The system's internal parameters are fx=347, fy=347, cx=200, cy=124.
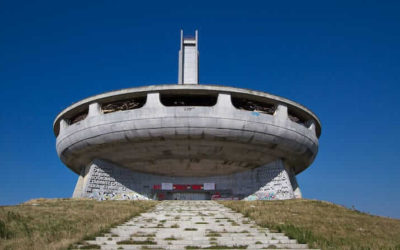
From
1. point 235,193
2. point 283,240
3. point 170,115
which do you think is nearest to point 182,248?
point 283,240

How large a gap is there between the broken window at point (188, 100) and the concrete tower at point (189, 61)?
947 cm

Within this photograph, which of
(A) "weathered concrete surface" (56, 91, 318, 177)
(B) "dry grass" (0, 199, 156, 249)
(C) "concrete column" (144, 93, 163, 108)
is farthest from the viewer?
(C) "concrete column" (144, 93, 163, 108)

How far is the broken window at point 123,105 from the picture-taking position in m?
24.6

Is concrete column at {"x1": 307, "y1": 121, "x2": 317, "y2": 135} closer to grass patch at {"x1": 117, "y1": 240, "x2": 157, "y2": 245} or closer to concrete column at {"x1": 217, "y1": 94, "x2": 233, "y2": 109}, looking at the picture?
concrete column at {"x1": 217, "y1": 94, "x2": 233, "y2": 109}

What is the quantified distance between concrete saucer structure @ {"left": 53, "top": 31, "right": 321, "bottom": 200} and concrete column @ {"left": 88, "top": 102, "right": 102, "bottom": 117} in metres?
0.07

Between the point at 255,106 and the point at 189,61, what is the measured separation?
1278cm

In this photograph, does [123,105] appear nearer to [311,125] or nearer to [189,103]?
[189,103]

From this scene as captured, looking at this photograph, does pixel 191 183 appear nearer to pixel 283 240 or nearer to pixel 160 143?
pixel 160 143

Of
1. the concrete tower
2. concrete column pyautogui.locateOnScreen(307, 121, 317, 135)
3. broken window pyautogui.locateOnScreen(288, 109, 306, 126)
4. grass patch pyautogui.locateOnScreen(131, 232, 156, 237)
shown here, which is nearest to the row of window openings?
broken window pyautogui.locateOnScreen(288, 109, 306, 126)

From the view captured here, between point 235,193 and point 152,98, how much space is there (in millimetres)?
11430

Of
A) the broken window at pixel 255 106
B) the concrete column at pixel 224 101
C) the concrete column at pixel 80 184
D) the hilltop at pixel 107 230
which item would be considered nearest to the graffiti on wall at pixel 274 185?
the broken window at pixel 255 106

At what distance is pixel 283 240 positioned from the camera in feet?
25.7

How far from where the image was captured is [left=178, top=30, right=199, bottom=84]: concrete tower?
34.8 metres

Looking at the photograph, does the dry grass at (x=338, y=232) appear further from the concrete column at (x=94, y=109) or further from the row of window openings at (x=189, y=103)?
the concrete column at (x=94, y=109)
